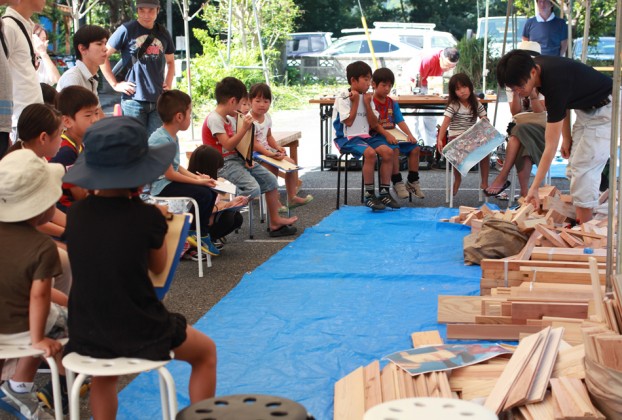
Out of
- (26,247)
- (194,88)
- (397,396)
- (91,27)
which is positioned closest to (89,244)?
(26,247)

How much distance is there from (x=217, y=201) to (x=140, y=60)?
6.47 ft

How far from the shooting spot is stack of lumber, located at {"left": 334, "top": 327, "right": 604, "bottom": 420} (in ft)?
10.2

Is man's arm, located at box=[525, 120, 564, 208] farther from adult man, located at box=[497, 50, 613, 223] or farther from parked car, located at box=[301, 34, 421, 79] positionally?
parked car, located at box=[301, 34, 421, 79]

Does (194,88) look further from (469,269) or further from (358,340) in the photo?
(358,340)

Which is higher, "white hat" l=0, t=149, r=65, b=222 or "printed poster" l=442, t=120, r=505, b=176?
"white hat" l=0, t=149, r=65, b=222

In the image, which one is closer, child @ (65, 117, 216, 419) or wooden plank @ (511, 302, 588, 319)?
child @ (65, 117, 216, 419)

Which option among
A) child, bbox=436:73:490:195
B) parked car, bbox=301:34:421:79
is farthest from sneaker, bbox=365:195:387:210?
parked car, bbox=301:34:421:79

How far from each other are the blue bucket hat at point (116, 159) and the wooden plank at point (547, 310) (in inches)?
89.8

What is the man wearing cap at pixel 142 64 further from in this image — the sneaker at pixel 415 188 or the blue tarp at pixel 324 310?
the sneaker at pixel 415 188

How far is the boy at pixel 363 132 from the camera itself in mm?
8183

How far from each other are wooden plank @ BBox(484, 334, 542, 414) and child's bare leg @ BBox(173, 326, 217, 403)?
1.01 meters

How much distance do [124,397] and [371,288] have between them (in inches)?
85.8

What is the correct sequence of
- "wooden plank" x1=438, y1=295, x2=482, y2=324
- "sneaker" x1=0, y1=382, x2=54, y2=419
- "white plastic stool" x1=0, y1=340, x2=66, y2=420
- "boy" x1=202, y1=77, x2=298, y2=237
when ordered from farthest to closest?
"boy" x1=202, y1=77, x2=298, y2=237 → "wooden plank" x1=438, y1=295, x2=482, y2=324 → "sneaker" x1=0, y1=382, x2=54, y2=419 → "white plastic stool" x1=0, y1=340, x2=66, y2=420

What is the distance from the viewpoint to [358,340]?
4.41m
